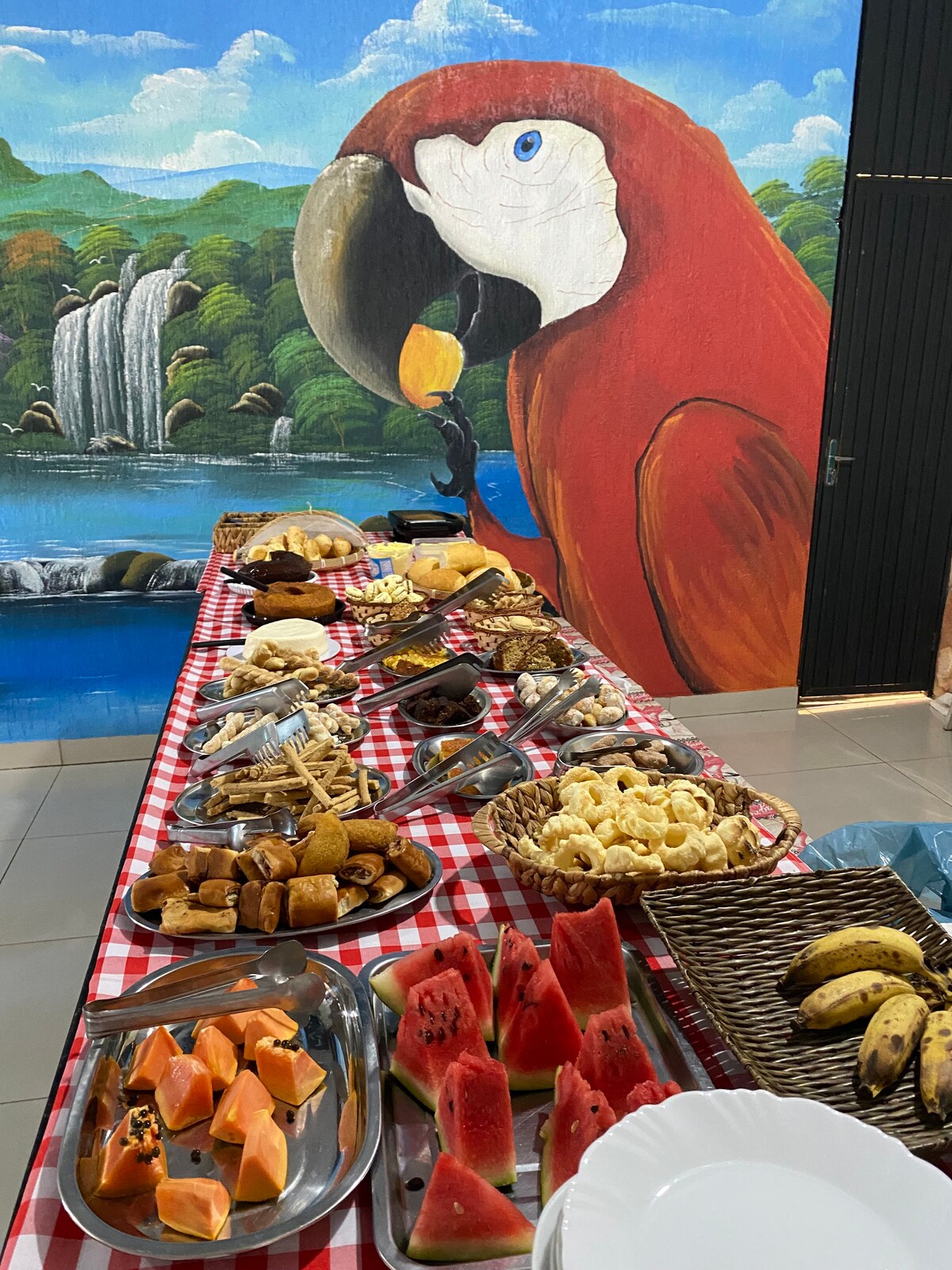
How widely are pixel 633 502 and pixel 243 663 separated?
2735 millimetres

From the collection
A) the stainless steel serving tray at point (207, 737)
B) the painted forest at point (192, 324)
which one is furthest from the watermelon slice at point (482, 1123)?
the painted forest at point (192, 324)

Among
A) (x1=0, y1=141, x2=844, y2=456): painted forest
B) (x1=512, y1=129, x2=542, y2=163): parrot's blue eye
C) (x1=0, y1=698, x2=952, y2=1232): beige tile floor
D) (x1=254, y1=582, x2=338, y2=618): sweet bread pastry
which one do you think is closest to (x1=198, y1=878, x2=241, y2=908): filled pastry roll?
(x1=0, y1=698, x2=952, y2=1232): beige tile floor

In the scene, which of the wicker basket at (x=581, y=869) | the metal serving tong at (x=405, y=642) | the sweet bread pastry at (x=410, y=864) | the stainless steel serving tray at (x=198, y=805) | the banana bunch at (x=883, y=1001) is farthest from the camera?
the metal serving tong at (x=405, y=642)

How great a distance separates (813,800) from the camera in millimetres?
3738

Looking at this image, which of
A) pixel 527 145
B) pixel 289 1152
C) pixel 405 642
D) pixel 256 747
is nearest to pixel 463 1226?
pixel 289 1152

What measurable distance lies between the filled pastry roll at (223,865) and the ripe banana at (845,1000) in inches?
25.8

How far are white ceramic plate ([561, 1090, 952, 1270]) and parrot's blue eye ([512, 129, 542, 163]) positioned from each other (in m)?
3.91

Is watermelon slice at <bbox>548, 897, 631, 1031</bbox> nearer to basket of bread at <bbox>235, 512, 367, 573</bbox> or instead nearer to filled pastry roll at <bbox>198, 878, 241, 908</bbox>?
filled pastry roll at <bbox>198, 878, 241, 908</bbox>

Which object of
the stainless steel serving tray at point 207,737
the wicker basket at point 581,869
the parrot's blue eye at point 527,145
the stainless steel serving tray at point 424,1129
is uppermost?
the parrot's blue eye at point 527,145

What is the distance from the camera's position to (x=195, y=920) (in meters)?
1.09

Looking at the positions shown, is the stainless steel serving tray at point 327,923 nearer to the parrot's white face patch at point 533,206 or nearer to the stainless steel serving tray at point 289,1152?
the stainless steel serving tray at point 289,1152

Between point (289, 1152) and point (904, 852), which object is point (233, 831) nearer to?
point (289, 1152)

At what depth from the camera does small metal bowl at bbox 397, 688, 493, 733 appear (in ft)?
5.70

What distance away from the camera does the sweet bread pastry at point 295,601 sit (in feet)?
7.74
